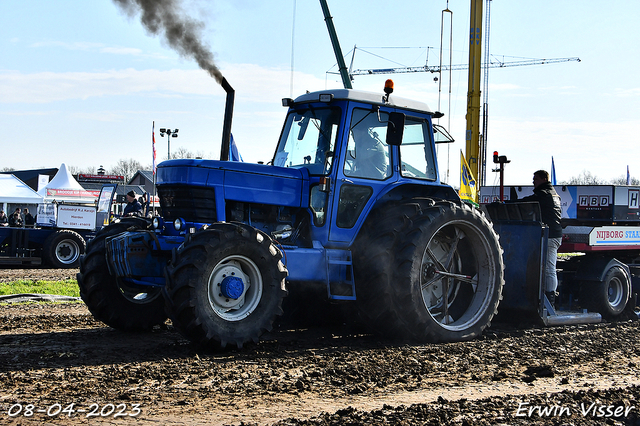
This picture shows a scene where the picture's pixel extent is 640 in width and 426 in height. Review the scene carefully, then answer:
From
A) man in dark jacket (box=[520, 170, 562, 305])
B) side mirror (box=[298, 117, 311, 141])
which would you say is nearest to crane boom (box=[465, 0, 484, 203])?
man in dark jacket (box=[520, 170, 562, 305])

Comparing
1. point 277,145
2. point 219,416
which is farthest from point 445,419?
point 277,145

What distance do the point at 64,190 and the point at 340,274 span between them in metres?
32.7

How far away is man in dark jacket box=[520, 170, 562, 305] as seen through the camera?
28.2 ft

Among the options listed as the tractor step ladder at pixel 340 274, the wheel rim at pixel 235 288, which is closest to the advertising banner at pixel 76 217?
the tractor step ladder at pixel 340 274

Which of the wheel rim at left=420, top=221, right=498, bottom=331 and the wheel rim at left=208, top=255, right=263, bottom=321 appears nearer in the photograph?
the wheel rim at left=208, top=255, right=263, bottom=321

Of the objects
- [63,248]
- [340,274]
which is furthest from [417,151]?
[63,248]

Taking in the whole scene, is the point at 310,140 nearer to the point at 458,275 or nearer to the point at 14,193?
the point at 458,275

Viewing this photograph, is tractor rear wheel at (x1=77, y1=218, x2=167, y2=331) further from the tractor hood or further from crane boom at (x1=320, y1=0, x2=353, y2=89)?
crane boom at (x1=320, y1=0, x2=353, y2=89)

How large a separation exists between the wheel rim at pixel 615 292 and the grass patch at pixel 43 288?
28.3 feet

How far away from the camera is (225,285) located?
5.90 meters

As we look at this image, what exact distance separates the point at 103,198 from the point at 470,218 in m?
14.9

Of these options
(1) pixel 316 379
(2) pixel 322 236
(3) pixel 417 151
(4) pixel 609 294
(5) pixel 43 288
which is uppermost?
(3) pixel 417 151

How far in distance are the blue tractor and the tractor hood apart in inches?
0.4

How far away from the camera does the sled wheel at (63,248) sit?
17719 millimetres
